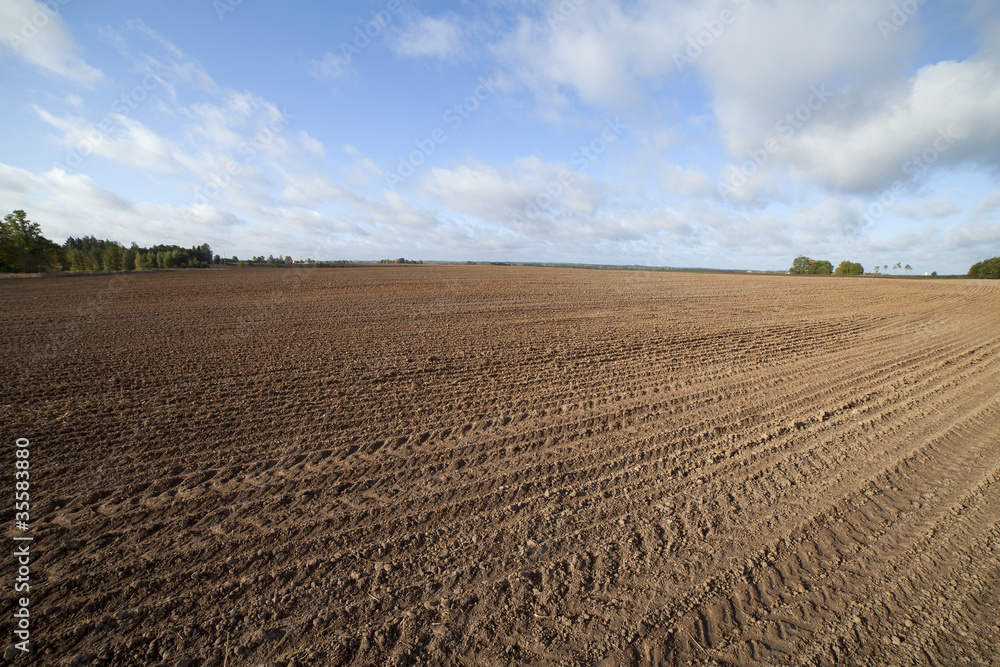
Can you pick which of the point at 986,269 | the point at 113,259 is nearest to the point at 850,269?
the point at 986,269

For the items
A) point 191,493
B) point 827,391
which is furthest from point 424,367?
point 827,391

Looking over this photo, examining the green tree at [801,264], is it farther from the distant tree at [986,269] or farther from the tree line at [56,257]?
Result: the tree line at [56,257]

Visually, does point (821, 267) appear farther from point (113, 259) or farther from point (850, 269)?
point (113, 259)

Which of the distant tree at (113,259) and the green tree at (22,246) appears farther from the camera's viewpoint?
the distant tree at (113,259)

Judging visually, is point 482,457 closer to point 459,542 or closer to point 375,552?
point 459,542

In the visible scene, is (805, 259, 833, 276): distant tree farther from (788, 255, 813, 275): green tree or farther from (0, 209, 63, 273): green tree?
(0, 209, 63, 273): green tree

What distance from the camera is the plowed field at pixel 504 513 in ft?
9.18

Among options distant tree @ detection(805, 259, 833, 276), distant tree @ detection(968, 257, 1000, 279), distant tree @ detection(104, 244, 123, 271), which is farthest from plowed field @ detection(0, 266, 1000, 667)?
distant tree @ detection(805, 259, 833, 276)

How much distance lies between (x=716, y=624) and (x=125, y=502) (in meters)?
5.74

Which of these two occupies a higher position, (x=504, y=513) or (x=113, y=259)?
(x=113, y=259)

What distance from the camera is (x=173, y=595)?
3.04 meters

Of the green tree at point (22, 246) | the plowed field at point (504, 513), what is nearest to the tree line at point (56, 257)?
the green tree at point (22, 246)

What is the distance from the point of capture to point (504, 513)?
4.00m

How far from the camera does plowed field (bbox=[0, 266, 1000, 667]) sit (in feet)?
9.18
